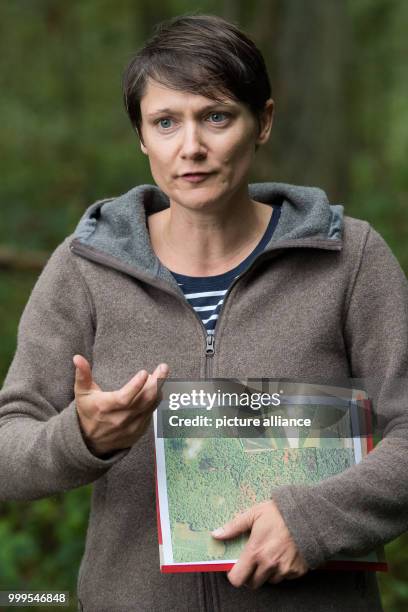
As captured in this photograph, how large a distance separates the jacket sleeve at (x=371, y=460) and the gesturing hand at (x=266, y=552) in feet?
0.08

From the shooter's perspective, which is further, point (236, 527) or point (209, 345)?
point (209, 345)

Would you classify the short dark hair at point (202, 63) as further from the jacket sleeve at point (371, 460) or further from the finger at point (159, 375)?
the finger at point (159, 375)

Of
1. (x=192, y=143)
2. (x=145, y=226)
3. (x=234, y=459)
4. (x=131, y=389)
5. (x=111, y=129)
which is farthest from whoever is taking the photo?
(x=111, y=129)

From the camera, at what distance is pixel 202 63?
8.25 feet

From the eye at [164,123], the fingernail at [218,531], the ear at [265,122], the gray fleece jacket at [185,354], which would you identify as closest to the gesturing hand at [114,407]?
the gray fleece jacket at [185,354]

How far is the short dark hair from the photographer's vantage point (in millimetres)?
2510

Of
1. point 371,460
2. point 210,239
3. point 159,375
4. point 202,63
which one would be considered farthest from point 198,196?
point 371,460

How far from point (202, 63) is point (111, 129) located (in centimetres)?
1207

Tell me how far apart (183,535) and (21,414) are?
0.54 meters

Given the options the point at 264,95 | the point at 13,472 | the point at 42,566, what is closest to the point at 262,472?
the point at 13,472

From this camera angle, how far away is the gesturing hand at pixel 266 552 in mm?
2229

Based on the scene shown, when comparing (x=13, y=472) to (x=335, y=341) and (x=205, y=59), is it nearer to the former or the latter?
(x=335, y=341)

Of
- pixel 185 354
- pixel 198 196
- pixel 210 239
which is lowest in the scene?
pixel 185 354

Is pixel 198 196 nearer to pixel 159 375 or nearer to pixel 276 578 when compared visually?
pixel 159 375
